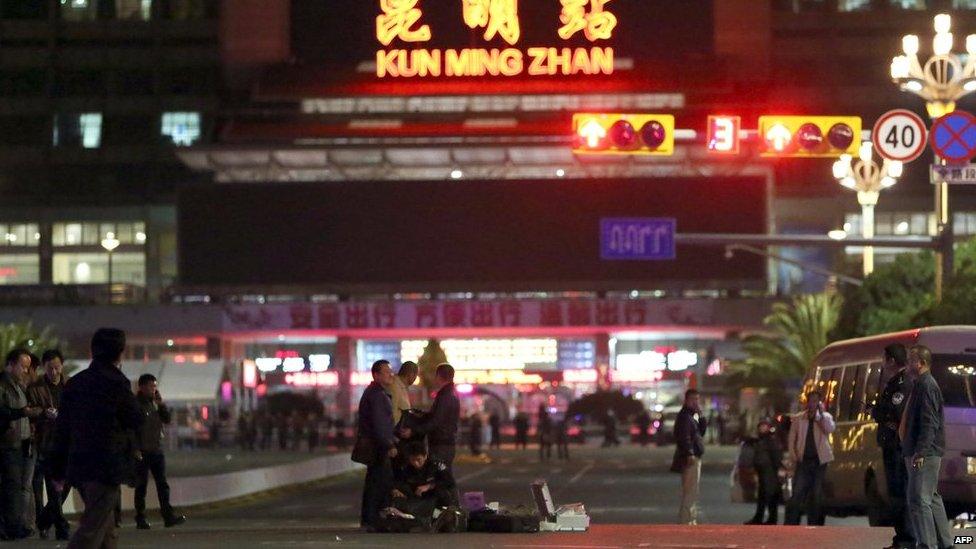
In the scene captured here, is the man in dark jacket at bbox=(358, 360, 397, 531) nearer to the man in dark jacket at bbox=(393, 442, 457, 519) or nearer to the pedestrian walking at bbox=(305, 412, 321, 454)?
the man in dark jacket at bbox=(393, 442, 457, 519)

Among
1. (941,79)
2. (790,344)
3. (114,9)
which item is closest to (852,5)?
(790,344)

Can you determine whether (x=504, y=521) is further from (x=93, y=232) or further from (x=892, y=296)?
(x=93, y=232)

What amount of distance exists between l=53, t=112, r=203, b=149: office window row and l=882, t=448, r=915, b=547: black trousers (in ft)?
310

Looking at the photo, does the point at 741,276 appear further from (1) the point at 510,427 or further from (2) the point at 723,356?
(1) the point at 510,427

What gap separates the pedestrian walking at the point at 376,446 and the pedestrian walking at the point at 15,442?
10.2ft

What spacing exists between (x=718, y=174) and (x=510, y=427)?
1595 cm

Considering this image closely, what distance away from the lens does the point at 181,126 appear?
354 ft

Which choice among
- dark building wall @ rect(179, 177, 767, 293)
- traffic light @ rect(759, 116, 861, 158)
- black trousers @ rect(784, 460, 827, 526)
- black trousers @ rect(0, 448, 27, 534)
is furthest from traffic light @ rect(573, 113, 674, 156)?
dark building wall @ rect(179, 177, 767, 293)

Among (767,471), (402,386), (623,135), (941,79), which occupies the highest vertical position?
(941,79)

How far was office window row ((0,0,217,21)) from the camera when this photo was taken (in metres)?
107

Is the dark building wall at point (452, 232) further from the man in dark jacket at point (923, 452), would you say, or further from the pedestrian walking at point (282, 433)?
the man in dark jacket at point (923, 452)

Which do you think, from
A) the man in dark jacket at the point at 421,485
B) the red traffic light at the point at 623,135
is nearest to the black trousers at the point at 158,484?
the man in dark jacket at the point at 421,485

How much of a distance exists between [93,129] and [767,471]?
87565 mm

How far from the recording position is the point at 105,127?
108 meters
